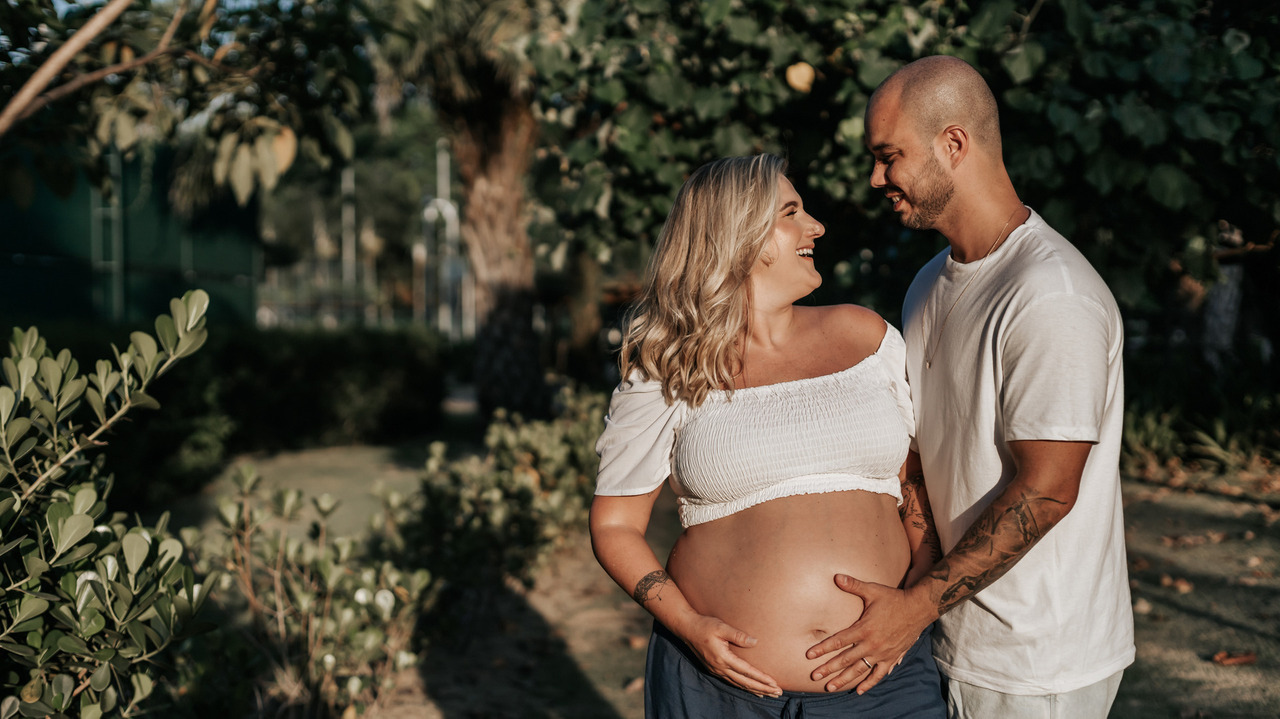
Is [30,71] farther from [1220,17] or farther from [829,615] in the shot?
[1220,17]

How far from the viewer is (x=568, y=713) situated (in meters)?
4.57

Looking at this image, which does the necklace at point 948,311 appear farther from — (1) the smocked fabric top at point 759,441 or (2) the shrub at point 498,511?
(2) the shrub at point 498,511

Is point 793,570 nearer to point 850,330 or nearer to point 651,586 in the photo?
point 651,586

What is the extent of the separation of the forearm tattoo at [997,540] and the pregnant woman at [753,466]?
22 cm

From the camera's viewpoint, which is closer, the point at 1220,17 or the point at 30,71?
the point at 30,71

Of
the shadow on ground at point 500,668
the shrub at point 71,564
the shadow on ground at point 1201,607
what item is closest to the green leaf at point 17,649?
the shrub at point 71,564

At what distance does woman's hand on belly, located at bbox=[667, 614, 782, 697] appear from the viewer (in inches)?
77.5

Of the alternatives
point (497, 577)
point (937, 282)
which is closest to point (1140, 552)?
point (497, 577)

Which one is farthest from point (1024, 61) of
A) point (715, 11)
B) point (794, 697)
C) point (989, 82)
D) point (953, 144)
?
point (794, 697)

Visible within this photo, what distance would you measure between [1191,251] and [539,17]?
757 centimetres

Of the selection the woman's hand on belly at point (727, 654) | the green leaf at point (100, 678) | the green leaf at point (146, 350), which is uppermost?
the green leaf at point (146, 350)

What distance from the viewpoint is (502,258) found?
37.9 ft

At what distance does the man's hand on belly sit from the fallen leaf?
11.6ft

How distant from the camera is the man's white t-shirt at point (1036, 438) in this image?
1.80 m
